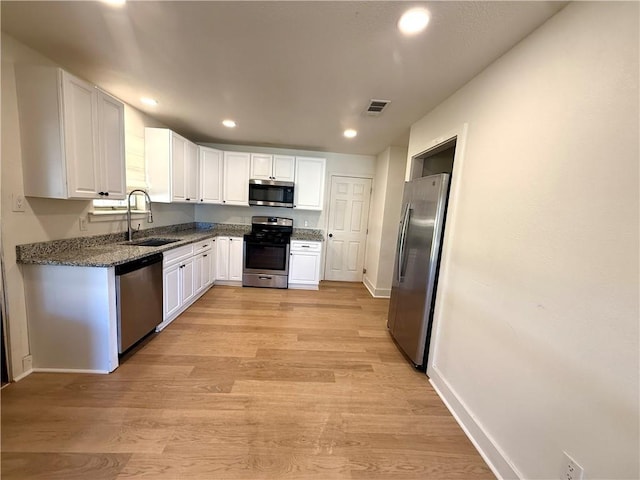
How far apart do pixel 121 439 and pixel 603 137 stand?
284 cm

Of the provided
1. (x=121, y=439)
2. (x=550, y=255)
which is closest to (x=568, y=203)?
(x=550, y=255)

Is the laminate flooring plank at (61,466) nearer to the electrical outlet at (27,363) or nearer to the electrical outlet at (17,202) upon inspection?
the electrical outlet at (27,363)

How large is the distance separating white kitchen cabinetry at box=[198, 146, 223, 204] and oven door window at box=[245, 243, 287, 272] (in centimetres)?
105

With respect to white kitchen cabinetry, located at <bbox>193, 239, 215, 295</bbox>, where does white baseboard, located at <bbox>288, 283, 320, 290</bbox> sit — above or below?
below

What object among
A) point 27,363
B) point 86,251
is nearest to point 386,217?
point 86,251

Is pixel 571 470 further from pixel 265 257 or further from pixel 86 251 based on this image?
pixel 265 257

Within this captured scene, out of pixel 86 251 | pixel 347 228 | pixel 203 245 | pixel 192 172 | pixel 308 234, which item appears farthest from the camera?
pixel 347 228

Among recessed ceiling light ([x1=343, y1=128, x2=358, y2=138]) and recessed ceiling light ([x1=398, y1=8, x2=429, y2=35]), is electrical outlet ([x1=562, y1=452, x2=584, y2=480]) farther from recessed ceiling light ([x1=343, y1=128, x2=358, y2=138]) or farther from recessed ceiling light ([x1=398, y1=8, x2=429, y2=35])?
recessed ceiling light ([x1=343, y1=128, x2=358, y2=138])

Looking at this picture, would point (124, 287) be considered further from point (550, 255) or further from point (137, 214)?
point (550, 255)

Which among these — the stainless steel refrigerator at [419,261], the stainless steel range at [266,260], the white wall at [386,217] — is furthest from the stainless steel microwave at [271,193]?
the stainless steel refrigerator at [419,261]

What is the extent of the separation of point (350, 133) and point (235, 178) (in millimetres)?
2117

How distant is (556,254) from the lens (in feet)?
3.76

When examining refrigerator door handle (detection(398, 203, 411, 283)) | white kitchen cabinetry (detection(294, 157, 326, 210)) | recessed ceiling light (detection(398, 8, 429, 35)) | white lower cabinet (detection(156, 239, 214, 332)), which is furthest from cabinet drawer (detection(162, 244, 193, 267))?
recessed ceiling light (detection(398, 8, 429, 35))

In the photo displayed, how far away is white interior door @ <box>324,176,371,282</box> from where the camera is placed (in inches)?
187
